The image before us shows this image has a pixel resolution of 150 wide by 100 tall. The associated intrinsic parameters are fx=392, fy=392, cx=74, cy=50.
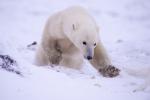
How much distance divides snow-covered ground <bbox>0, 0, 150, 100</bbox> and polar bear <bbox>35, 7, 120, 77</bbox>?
201 mm

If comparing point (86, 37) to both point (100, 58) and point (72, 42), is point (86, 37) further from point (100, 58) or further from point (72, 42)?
point (100, 58)

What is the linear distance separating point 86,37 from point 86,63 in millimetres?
1700

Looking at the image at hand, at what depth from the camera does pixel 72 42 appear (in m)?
5.76

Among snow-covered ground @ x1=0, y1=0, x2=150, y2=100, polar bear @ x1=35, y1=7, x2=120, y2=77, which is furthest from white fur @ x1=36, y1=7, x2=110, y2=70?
snow-covered ground @ x1=0, y1=0, x2=150, y2=100

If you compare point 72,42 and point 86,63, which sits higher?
point 72,42

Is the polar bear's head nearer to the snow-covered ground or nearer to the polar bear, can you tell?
the polar bear

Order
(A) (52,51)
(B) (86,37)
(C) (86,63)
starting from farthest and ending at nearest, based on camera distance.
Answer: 1. (C) (86,63)
2. (A) (52,51)
3. (B) (86,37)

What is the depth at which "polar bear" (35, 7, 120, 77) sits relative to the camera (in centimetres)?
518

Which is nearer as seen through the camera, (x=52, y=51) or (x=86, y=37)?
(x=86, y=37)

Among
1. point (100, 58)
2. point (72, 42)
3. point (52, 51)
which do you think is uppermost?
point (72, 42)

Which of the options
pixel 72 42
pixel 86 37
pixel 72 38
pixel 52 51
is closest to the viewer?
pixel 86 37

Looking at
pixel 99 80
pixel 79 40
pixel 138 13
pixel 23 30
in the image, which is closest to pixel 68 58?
pixel 79 40

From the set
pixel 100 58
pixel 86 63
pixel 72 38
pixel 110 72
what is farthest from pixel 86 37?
pixel 86 63

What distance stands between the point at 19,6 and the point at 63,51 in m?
6.89
